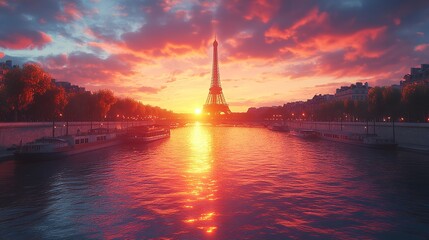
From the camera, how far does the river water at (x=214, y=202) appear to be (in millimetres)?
15977

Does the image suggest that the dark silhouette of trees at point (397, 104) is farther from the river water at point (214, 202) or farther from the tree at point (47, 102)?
the tree at point (47, 102)

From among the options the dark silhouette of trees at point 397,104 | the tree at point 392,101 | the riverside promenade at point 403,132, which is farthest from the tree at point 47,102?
the tree at point 392,101

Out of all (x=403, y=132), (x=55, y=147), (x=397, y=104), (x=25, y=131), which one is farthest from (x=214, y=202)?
(x=397, y=104)

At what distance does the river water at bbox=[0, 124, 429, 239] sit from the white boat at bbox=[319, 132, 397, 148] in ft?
67.7

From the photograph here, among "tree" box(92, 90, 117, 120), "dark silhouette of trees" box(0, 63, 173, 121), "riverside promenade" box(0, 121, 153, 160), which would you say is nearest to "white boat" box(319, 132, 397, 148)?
"riverside promenade" box(0, 121, 153, 160)

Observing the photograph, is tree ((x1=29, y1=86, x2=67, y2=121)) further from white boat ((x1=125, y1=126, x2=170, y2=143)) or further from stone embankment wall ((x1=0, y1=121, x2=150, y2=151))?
white boat ((x1=125, y1=126, x2=170, y2=143))

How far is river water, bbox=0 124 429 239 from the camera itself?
1598 centimetres

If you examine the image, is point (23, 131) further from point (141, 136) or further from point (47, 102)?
point (141, 136)

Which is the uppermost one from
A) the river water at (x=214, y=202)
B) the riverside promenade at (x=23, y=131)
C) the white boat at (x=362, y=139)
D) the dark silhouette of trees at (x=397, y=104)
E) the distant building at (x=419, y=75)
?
the distant building at (x=419, y=75)

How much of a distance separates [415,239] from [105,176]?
26074 millimetres

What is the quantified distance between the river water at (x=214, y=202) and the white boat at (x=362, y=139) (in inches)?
813

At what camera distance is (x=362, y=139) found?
2603 inches

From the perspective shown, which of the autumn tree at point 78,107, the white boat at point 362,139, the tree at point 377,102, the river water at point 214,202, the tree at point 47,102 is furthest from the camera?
the autumn tree at point 78,107

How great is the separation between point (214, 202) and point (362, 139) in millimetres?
53943
